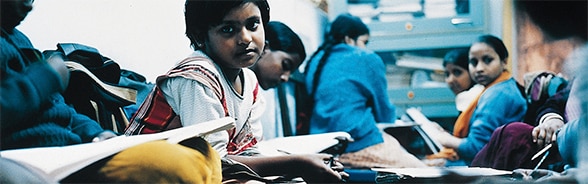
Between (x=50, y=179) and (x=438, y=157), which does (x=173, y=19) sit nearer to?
(x=50, y=179)

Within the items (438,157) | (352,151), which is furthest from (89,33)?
(438,157)

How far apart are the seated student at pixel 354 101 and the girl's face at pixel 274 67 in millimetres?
286

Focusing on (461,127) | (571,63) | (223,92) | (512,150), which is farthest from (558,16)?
(223,92)

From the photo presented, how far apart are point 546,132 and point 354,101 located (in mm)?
903

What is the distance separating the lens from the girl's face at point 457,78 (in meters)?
2.41

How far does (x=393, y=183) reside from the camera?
152cm

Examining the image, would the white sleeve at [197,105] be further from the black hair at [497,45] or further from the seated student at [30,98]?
the black hair at [497,45]

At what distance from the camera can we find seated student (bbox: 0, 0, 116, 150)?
0.95 metres

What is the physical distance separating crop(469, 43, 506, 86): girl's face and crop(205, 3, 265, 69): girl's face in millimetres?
1045

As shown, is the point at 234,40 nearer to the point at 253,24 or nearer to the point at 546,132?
the point at 253,24

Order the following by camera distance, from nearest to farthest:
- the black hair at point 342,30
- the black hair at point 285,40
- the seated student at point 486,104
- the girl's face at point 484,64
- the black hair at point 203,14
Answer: the black hair at point 203,14 → the black hair at point 285,40 → the seated student at point 486,104 → the girl's face at point 484,64 → the black hair at point 342,30

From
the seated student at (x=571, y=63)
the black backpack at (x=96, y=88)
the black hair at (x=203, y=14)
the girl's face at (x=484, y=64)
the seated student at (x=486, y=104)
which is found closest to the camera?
the seated student at (x=571, y=63)

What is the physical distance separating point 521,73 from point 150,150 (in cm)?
153

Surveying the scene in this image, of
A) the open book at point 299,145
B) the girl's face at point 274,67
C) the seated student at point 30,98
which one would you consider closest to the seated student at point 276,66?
the girl's face at point 274,67
